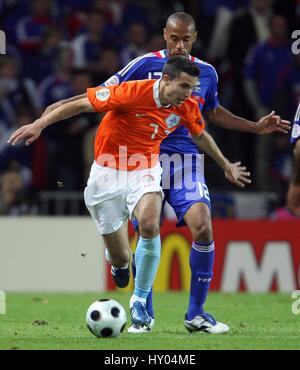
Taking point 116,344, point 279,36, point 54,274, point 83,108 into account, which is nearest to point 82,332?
point 116,344

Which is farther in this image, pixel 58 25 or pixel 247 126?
pixel 58 25

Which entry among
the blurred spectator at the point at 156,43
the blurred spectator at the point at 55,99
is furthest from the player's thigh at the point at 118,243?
the blurred spectator at the point at 156,43

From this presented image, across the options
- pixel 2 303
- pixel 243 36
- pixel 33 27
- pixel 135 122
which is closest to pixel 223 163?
pixel 135 122

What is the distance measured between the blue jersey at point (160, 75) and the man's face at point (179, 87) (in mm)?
693

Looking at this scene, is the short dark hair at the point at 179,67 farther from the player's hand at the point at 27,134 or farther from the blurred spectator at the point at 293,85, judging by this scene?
the blurred spectator at the point at 293,85

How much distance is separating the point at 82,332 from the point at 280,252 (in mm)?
5297

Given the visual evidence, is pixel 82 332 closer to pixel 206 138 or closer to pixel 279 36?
pixel 206 138

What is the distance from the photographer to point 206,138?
9141 mm

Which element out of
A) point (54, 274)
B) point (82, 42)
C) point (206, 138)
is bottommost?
point (54, 274)

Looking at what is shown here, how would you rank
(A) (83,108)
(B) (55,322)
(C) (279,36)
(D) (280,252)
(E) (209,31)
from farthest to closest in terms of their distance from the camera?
1. (E) (209,31)
2. (C) (279,36)
3. (D) (280,252)
4. (B) (55,322)
5. (A) (83,108)

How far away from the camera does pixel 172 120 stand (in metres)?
8.94

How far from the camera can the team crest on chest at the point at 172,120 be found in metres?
8.91

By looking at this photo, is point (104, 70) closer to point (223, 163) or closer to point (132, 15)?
point (132, 15)

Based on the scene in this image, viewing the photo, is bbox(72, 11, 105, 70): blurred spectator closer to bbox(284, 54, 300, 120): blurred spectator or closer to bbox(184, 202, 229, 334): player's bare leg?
bbox(284, 54, 300, 120): blurred spectator
